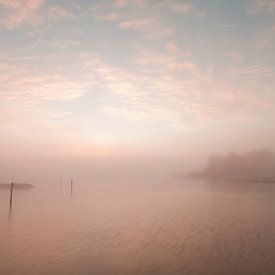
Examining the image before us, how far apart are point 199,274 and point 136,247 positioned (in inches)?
252

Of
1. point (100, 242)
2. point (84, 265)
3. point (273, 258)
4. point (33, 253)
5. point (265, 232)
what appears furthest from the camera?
point (265, 232)

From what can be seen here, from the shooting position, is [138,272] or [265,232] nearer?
[138,272]

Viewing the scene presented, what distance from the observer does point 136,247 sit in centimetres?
1928

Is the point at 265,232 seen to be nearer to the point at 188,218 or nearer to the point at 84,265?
the point at 188,218

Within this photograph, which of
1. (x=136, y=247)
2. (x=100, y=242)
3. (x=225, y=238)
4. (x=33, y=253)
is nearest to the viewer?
(x=33, y=253)

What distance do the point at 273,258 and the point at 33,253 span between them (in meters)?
15.6

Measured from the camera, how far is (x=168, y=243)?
2023cm

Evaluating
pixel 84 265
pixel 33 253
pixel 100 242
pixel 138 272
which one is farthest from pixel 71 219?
pixel 138 272

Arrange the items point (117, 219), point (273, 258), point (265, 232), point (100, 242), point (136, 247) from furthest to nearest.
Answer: point (117, 219) < point (265, 232) < point (100, 242) < point (136, 247) < point (273, 258)

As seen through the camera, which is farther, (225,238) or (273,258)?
(225,238)

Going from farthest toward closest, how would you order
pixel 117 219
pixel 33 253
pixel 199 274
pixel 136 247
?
pixel 117 219, pixel 136 247, pixel 33 253, pixel 199 274

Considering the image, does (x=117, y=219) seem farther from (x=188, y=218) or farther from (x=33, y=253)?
(x=33, y=253)

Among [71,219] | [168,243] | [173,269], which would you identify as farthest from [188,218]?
[173,269]

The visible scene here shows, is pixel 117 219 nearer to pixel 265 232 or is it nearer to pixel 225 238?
pixel 225 238
